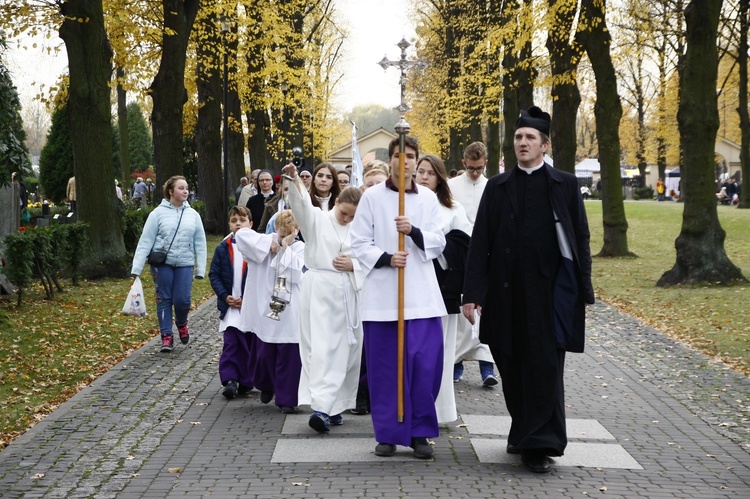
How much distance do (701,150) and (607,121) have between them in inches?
259

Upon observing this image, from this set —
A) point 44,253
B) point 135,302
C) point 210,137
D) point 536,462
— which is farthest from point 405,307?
point 210,137

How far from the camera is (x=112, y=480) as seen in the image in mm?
6516

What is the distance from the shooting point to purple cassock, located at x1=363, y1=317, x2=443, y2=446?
709 centimetres

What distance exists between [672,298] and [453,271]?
9733 millimetres

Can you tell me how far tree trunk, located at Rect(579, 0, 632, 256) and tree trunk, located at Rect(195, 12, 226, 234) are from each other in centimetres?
1119

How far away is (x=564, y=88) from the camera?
25.8 meters

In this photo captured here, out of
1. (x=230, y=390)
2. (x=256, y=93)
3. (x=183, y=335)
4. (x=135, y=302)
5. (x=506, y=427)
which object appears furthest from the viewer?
(x=256, y=93)

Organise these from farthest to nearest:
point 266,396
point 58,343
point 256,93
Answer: point 256,93 < point 58,343 < point 266,396

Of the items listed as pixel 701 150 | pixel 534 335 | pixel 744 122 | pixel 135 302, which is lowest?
pixel 135 302

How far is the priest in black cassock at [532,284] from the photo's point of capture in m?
6.75

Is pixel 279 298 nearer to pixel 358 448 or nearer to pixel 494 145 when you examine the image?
pixel 358 448

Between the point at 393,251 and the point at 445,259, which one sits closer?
the point at 393,251

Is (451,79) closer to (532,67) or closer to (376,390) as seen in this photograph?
(532,67)

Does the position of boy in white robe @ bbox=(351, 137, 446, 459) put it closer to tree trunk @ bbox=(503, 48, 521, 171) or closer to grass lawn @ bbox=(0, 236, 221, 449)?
grass lawn @ bbox=(0, 236, 221, 449)
